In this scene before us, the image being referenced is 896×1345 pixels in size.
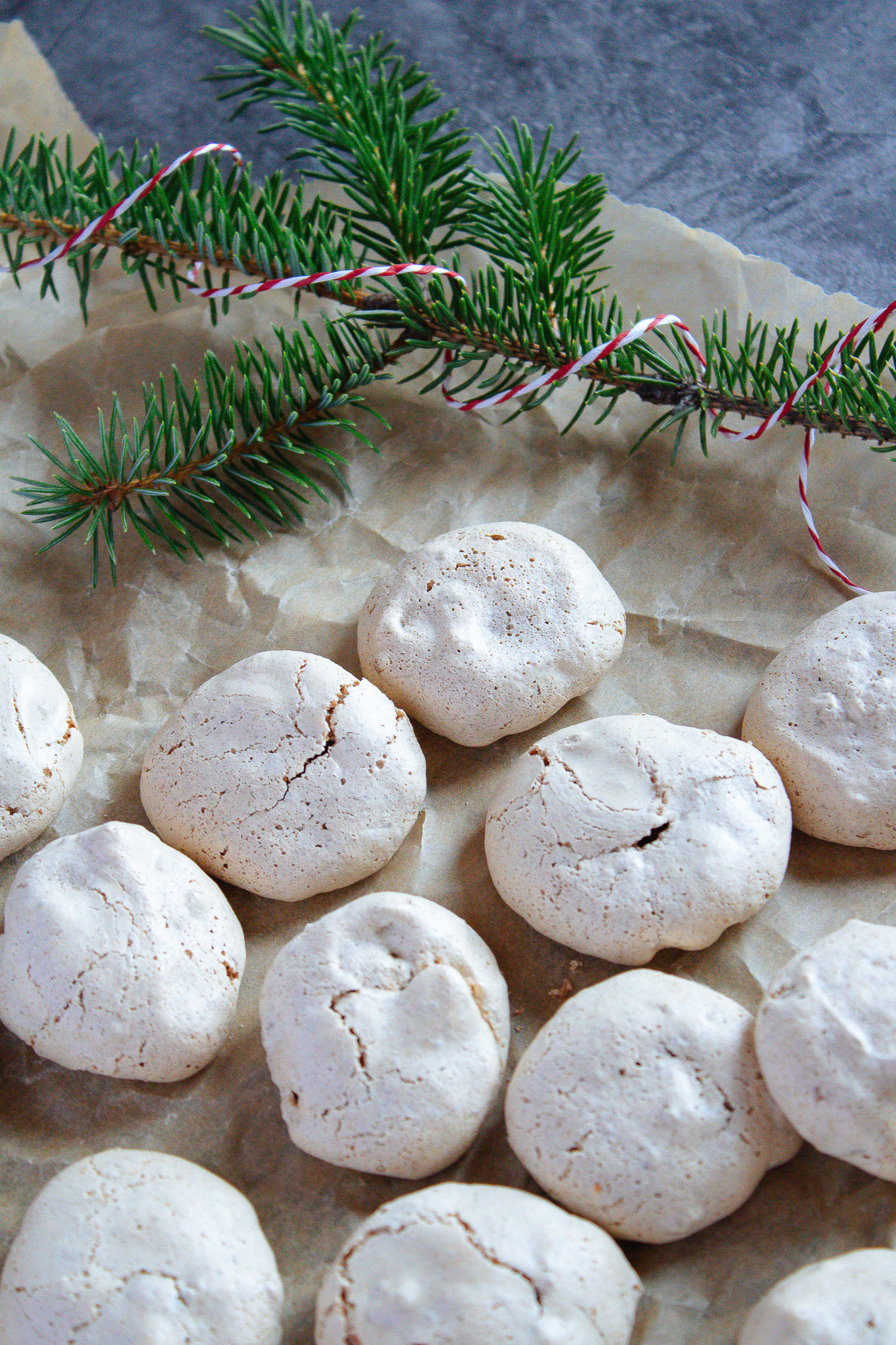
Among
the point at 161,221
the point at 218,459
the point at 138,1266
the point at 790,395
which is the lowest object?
the point at 138,1266

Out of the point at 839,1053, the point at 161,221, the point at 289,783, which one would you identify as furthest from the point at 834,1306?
the point at 161,221

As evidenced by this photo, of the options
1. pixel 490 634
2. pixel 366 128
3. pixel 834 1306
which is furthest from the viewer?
pixel 366 128

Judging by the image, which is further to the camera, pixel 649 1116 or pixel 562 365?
pixel 562 365

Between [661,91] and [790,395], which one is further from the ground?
[661,91]

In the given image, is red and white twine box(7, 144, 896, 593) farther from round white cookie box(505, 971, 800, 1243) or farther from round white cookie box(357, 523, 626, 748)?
round white cookie box(505, 971, 800, 1243)

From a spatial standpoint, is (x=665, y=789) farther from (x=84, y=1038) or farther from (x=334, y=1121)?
(x=84, y=1038)

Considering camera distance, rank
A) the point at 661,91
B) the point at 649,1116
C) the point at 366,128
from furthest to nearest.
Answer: the point at 661,91 → the point at 366,128 → the point at 649,1116

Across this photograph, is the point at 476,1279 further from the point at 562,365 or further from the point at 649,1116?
the point at 562,365
